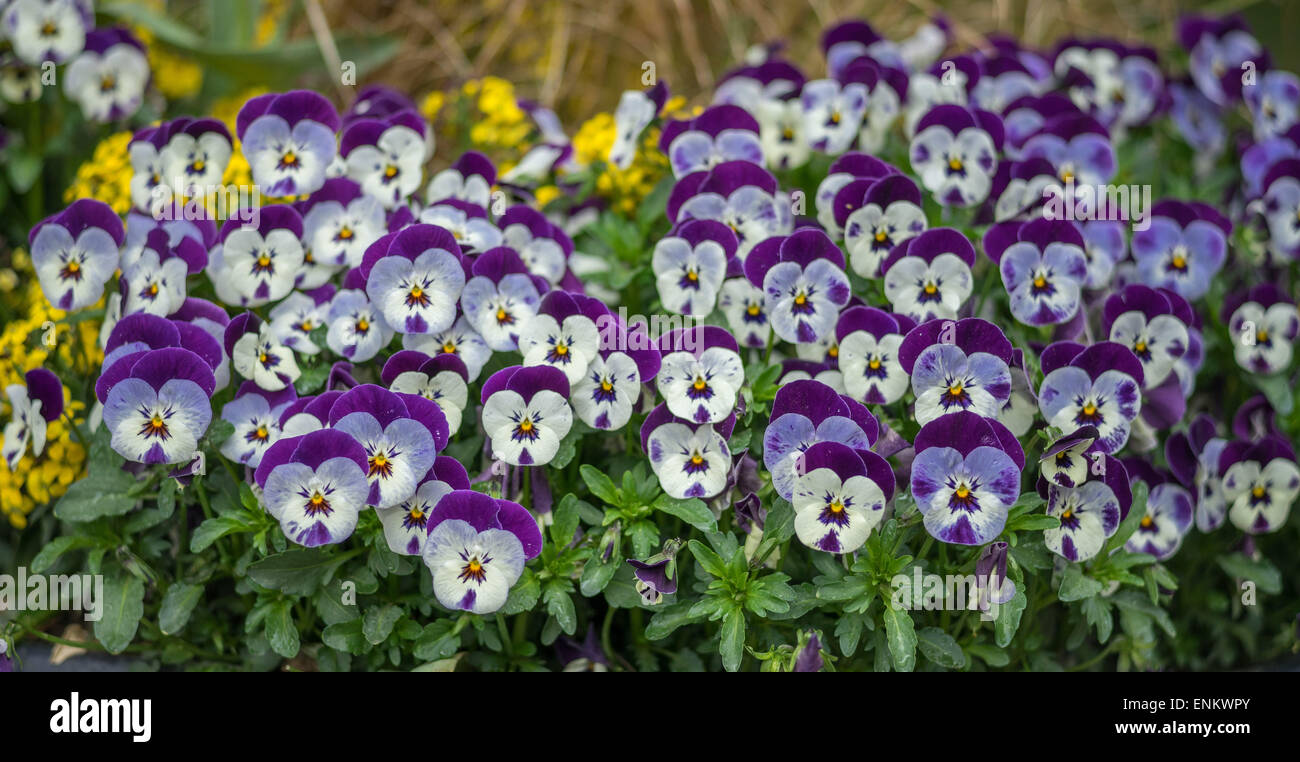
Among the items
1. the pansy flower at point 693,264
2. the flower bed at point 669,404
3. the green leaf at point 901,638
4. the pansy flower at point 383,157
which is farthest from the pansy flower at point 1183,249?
the pansy flower at point 383,157

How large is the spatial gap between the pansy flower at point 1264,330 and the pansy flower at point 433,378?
1.35m

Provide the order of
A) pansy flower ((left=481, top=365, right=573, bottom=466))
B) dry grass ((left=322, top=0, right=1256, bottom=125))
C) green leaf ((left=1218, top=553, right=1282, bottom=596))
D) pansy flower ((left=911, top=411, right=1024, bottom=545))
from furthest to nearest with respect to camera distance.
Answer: dry grass ((left=322, top=0, right=1256, bottom=125))
green leaf ((left=1218, top=553, right=1282, bottom=596))
pansy flower ((left=481, top=365, right=573, bottom=466))
pansy flower ((left=911, top=411, right=1024, bottom=545))

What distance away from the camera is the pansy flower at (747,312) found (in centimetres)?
163

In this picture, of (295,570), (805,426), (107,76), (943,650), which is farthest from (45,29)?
(943,650)

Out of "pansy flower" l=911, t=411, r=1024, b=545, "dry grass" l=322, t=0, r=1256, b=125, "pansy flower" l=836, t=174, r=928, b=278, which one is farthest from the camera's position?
"dry grass" l=322, t=0, r=1256, b=125

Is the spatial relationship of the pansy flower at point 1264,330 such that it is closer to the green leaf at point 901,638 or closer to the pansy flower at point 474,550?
the green leaf at point 901,638

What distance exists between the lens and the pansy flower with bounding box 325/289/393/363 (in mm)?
1508

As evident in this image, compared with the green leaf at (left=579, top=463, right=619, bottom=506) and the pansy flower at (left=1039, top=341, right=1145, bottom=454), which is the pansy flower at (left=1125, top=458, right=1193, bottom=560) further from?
the green leaf at (left=579, top=463, right=619, bottom=506)

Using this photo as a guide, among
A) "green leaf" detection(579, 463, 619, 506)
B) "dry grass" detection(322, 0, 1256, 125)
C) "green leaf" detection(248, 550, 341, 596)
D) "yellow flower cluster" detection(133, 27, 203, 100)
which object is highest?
"dry grass" detection(322, 0, 1256, 125)

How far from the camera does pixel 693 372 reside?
57.9 inches

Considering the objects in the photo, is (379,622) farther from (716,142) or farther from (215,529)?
→ (716,142)

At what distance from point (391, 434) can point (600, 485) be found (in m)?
0.29

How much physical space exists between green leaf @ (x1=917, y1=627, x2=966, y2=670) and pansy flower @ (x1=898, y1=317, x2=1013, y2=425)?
285 millimetres

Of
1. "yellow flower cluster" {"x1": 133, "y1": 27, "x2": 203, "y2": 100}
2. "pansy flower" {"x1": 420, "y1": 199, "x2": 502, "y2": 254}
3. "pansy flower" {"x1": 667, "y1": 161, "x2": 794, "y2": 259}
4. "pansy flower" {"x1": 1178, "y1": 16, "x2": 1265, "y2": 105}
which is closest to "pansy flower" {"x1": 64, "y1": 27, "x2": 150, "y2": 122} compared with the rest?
"yellow flower cluster" {"x1": 133, "y1": 27, "x2": 203, "y2": 100}
